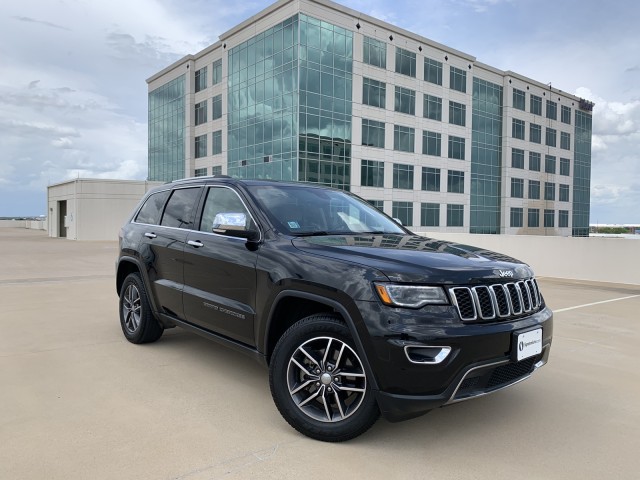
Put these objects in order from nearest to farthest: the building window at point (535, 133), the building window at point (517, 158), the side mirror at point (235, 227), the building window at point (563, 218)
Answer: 1. the side mirror at point (235, 227)
2. the building window at point (517, 158)
3. the building window at point (535, 133)
4. the building window at point (563, 218)

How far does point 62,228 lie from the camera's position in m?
42.3

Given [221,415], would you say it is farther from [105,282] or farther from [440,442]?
[105,282]

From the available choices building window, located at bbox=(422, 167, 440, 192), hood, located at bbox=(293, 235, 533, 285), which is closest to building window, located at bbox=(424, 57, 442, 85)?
building window, located at bbox=(422, 167, 440, 192)

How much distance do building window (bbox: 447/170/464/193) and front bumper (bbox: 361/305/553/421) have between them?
46.8 meters

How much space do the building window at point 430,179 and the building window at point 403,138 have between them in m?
2.56

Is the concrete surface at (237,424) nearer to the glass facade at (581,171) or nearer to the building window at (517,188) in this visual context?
the building window at (517,188)

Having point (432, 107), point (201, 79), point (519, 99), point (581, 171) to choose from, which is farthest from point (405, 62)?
point (581, 171)

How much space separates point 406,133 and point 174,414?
42.8 meters

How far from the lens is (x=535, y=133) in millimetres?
57688

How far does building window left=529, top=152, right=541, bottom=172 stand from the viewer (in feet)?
189

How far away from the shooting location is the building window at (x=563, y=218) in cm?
6278

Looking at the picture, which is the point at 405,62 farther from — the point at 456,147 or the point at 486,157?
the point at 486,157

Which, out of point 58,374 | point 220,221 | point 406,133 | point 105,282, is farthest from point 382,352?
point 406,133

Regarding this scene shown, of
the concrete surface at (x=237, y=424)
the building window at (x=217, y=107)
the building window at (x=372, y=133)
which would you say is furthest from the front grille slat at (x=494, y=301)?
the building window at (x=217, y=107)
